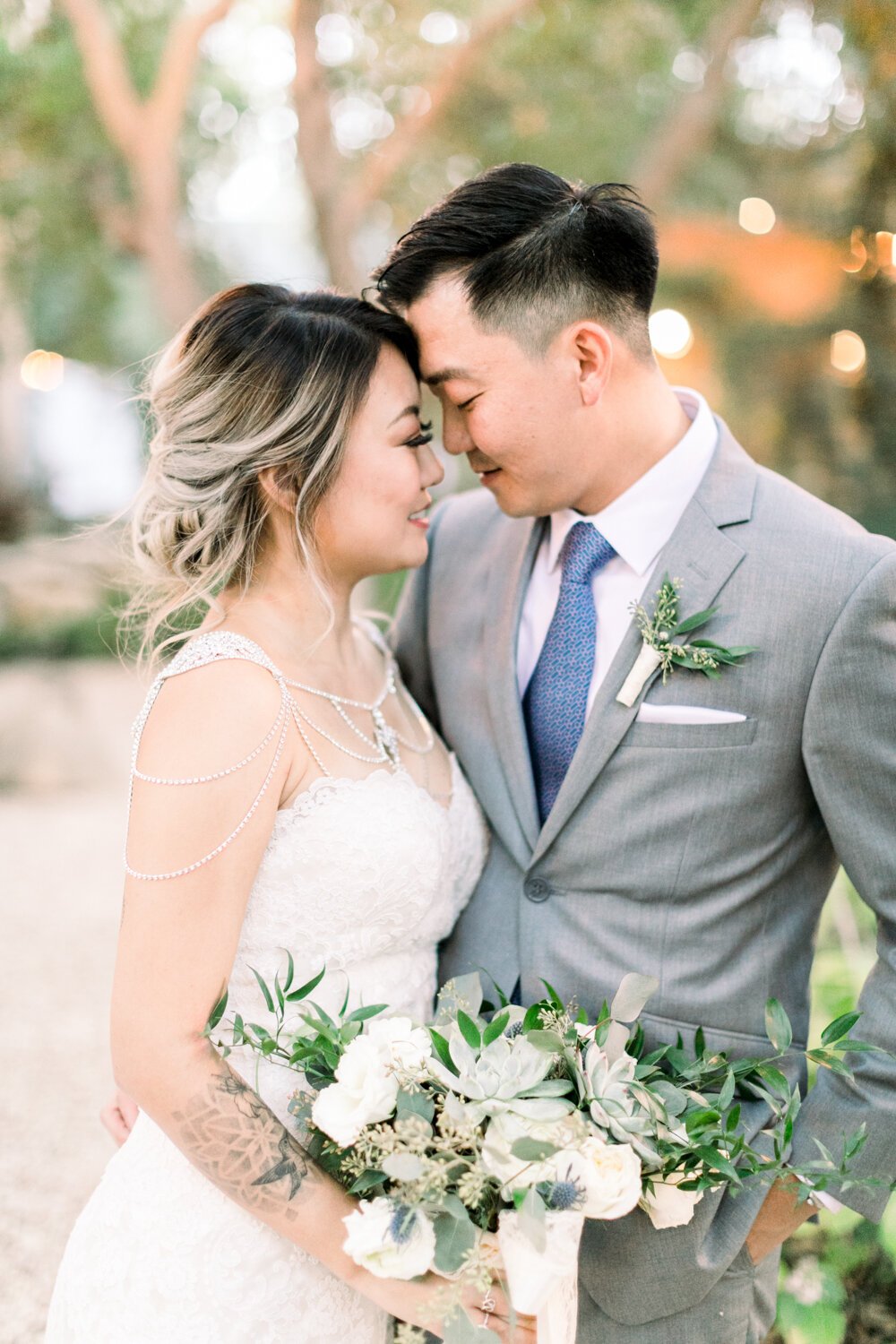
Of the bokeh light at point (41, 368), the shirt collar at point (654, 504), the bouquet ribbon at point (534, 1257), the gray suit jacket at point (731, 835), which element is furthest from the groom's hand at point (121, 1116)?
the bokeh light at point (41, 368)

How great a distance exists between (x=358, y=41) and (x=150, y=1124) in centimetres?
639

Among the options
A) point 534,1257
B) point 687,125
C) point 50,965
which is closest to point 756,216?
point 687,125

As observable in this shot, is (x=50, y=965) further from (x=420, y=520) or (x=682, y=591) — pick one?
(x=682, y=591)

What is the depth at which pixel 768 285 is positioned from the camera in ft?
28.9

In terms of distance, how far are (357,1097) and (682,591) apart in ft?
3.29

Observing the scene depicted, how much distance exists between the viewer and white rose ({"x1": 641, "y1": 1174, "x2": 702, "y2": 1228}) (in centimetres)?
165

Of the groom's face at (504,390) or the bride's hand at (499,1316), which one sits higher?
the groom's face at (504,390)

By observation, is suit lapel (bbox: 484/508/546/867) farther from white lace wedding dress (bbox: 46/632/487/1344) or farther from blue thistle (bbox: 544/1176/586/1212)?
blue thistle (bbox: 544/1176/586/1212)

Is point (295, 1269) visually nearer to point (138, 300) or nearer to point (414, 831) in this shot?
point (414, 831)

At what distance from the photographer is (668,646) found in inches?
78.6

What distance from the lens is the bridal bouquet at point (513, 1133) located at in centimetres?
145

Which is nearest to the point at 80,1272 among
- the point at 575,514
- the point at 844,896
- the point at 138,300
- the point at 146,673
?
the point at 146,673

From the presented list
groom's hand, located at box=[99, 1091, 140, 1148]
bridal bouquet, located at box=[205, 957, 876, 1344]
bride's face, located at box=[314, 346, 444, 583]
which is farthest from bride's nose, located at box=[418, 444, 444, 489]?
groom's hand, located at box=[99, 1091, 140, 1148]

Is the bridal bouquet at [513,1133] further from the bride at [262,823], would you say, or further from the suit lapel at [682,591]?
the suit lapel at [682,591]
